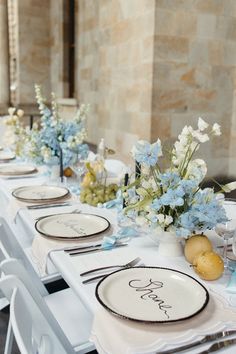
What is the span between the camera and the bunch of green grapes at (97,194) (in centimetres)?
170

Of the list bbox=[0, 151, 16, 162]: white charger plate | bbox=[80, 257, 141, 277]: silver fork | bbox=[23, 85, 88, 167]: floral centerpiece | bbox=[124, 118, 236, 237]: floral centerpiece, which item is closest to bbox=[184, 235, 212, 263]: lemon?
bbox=[124, 118, 236, 237]: floral centerpiece

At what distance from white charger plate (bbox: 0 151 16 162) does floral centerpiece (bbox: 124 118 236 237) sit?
1757 mm

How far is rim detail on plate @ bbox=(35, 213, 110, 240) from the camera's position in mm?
1326

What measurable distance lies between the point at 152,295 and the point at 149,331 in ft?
0.46

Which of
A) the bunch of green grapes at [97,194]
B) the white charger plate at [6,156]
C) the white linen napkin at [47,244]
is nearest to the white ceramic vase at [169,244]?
the white linen napkin at [47,244]

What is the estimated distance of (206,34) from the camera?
11.0 ft

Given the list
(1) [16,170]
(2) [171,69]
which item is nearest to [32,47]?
(2) [171,69]

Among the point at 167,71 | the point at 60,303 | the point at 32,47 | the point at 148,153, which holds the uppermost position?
the point at 32,47

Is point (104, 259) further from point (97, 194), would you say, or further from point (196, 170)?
point (97, 194)

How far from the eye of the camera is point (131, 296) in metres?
0.93

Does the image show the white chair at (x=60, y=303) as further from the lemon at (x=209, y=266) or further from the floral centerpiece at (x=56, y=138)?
the floral centerpiece at (x=56, y=138)

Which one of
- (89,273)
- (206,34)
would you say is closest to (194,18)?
(206,34)

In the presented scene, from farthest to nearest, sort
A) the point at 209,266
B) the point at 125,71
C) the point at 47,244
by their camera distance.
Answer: the point at 125,71, the point at 47,244, the point at 209,266

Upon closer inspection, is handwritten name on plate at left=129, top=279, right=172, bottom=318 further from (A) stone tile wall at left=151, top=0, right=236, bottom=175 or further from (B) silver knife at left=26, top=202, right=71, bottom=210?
(A) stone tile wall at left=151, top=0, right=236, bottom=175
